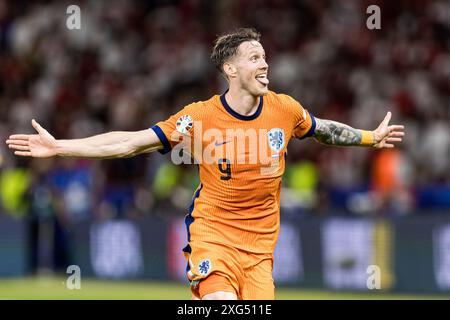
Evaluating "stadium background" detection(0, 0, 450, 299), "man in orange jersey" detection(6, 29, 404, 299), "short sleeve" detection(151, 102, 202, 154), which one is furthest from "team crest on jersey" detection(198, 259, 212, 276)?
"stadium background" detection(0, 0, 450, 299)

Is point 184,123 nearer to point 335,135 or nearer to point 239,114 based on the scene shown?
point 239,114

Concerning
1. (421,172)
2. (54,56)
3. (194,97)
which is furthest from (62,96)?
(421,172)

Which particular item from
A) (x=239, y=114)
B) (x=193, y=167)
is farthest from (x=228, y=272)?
(x=193, y=167)

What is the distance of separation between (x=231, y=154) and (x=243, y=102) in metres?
0.41

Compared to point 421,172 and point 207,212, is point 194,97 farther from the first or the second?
point 207,212

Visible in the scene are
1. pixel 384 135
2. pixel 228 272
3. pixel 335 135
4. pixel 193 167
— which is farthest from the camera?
pixel 193 167

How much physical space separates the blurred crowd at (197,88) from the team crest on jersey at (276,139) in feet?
25.1

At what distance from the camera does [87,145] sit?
8117 millimetres

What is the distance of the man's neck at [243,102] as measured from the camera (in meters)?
8.30

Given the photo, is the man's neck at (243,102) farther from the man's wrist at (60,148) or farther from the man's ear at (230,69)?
the man's wrist at (60,148)

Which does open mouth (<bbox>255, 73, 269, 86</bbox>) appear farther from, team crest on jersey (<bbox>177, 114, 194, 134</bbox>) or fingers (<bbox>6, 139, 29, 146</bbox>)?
fingers (<bbox>6, 139, 29, 146</bbox>)

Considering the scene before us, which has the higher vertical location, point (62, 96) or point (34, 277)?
point (62, 96)
